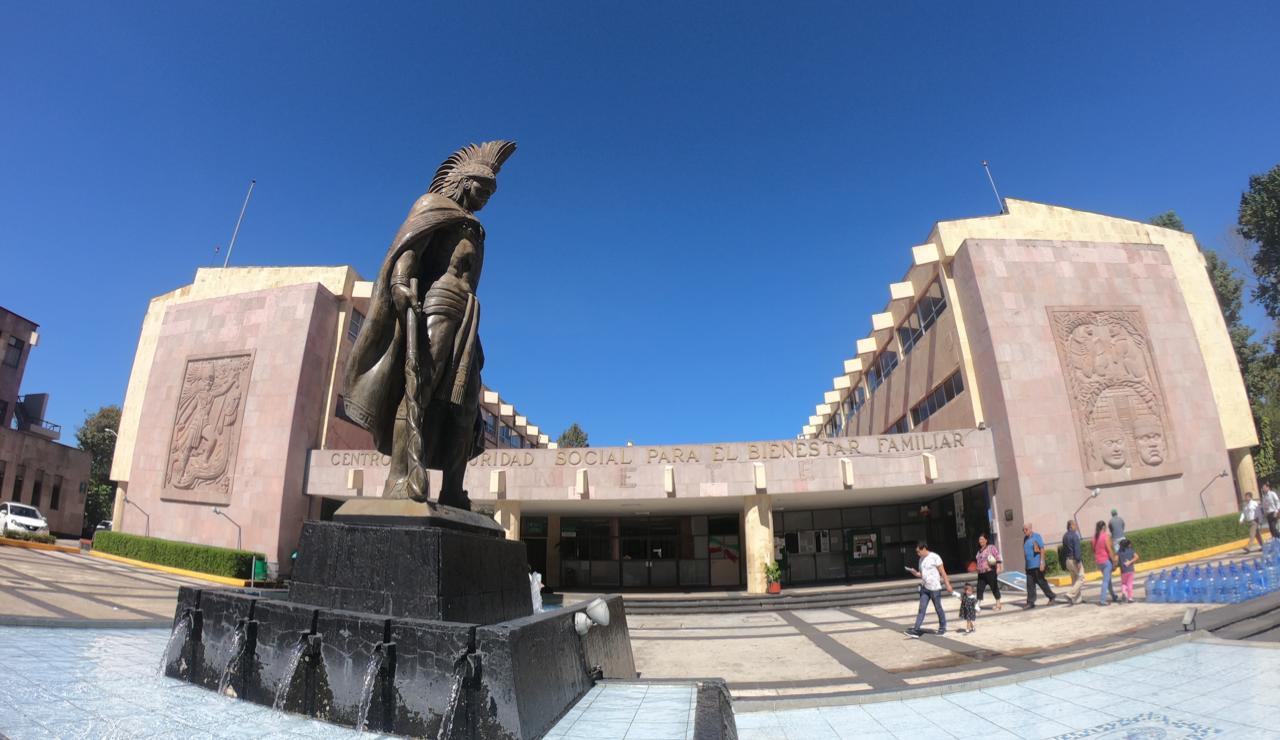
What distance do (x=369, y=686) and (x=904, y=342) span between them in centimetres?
2788

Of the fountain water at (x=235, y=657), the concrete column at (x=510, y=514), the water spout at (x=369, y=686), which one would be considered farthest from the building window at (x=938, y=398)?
the fountain water at (x=235, y=657)

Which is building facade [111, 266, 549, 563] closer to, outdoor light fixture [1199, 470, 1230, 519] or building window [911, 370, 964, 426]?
building window [911, 370, 964, 426]

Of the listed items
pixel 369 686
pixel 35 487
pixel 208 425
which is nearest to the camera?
pixel 369 686

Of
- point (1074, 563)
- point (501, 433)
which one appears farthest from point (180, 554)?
point (1074, 563)

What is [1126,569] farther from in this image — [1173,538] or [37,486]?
[37,486]

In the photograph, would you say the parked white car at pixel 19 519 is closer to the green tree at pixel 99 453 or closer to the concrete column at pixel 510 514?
the concrete column at pixel 510 514

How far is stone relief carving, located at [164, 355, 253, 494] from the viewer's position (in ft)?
73.4

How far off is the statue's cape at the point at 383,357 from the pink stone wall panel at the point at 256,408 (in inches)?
779

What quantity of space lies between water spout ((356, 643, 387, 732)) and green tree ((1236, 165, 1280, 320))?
146ft

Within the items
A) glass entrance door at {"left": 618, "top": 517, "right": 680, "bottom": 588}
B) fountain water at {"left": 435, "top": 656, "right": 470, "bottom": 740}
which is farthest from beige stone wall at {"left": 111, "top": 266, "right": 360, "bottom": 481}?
fountain water at {"left": 435, "top": 656, "right": 470, "bottom": 740}

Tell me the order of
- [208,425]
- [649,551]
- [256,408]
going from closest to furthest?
[256,408] < [208,425] < [649,551]

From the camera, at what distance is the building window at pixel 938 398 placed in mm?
21297

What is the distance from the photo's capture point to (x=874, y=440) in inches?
737

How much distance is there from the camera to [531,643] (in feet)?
11.2
